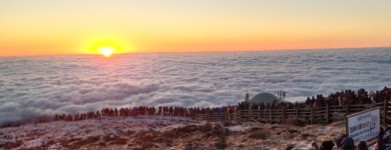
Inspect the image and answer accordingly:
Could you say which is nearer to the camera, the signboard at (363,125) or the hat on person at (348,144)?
the hat on person at (348,144)

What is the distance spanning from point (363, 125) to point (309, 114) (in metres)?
11.8

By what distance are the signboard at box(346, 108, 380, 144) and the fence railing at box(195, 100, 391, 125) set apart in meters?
4.83

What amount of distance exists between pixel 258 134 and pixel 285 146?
3466mm

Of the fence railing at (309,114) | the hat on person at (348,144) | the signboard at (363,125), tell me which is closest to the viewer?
the hat on person at (348,144)

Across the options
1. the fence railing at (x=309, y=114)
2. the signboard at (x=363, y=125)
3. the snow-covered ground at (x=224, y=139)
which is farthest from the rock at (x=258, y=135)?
the signboard at (x=363, y=125)

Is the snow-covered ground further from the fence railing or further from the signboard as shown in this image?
the signboard

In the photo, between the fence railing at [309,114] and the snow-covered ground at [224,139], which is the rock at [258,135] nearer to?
the snow-covered ground at [224,139]

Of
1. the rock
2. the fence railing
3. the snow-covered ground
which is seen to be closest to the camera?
the snow-covered ground

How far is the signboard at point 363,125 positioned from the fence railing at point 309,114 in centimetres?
483

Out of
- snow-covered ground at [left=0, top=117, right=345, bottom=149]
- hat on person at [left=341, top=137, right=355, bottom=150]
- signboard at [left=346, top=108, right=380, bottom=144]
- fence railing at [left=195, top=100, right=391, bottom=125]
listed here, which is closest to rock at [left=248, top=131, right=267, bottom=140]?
snow-covered ground at [left=0, top=117, right=345, bottom=149]

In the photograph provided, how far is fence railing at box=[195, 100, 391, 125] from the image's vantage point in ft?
56.3

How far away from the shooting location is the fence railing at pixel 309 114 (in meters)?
17.2

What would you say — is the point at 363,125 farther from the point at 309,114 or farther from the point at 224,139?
the point at 309,114

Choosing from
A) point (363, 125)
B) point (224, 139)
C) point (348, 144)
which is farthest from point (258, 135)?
point (348, 144)
